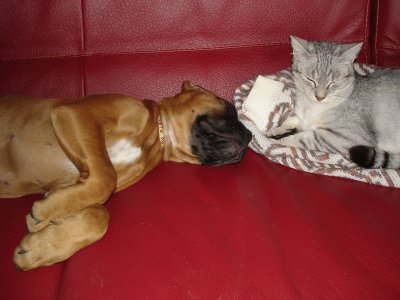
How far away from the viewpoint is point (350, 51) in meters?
2.10

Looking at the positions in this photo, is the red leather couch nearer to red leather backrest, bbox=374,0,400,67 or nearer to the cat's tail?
red leather backrest, bbox=374,0,400,67

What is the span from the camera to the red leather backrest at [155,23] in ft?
6.79

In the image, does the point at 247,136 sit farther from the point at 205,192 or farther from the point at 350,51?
the point at 350,51

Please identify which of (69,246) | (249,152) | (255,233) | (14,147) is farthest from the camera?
(249,152)

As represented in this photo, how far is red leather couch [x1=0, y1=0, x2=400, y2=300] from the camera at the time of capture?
4.07ft

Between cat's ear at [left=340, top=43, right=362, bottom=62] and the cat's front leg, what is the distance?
0.49 meters

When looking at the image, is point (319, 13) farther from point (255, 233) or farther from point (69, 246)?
point (69, 246)

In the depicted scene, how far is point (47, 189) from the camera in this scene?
1.72 m

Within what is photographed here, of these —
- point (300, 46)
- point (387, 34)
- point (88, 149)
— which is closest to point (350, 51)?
point (300, 46)

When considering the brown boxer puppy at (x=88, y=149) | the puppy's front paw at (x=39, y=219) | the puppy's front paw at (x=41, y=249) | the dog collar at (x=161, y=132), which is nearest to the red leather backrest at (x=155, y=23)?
the brown boxer puppy at (x=88, y=149)

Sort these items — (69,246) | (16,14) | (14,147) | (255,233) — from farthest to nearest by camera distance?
(16,14)
(14,147)
(255,233)
(69,246)

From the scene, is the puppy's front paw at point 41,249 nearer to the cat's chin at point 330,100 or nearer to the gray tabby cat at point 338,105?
the gray tabby cat at point 338,105

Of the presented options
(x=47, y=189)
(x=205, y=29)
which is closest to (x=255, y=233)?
(x=47, y=189)

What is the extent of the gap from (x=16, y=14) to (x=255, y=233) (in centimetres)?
178
